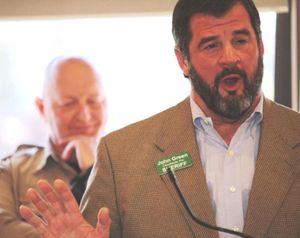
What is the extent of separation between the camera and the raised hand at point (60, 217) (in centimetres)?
157

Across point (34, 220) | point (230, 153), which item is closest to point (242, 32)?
point (230, 153)

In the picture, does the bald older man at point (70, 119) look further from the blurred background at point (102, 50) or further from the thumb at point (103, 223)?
the thumb at point (103, 223)

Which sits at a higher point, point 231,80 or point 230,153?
point 231,80

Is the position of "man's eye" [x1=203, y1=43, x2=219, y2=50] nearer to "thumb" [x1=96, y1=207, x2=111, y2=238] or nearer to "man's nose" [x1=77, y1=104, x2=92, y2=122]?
"thumb" [x1=96, y1=207, x2=111, y2=238]

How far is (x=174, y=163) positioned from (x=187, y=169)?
0.19 ft

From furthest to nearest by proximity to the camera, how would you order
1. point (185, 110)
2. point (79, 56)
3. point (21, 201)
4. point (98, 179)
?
point (79, 56), point (21, 201), point (185, 110), point (98, 179)

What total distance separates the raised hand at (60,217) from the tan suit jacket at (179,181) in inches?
6.0

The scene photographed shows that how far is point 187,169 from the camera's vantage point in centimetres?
171

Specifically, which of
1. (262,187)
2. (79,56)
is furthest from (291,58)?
(262,187)

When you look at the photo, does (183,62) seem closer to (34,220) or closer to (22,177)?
(34,220)

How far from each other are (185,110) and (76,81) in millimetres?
1090

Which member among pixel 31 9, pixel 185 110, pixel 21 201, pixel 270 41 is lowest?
pixel 21 201

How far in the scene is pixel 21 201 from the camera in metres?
2.66

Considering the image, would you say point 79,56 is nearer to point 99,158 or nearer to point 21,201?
point 21,201
